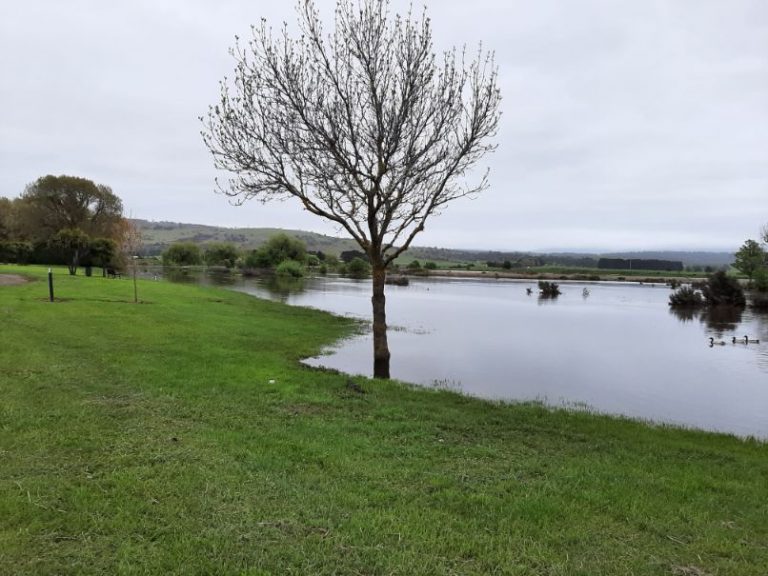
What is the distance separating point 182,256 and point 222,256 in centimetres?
759

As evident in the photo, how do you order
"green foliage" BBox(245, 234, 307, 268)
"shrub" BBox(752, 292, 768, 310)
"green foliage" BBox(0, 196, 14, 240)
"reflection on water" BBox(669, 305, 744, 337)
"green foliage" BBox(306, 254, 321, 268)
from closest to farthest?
1. "reflection on water" BBox(669, 305, 744, 337)
2. "shrub" BBox(752, 292, 768, 310)
3. "green foliage" BBox(0, 196, 14, 240)
4. "green foliage" BBox(245, 234, 307, 268)
5. "green foliage" BBox(306, 254, 321, 268)

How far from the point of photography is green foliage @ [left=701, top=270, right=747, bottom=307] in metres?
43.1

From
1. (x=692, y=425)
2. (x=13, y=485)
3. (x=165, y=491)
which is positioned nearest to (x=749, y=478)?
(x=692, y=425)

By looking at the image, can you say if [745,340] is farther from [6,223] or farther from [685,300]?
[6,223]

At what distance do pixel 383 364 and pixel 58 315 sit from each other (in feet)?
37.7

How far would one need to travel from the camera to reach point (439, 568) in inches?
137

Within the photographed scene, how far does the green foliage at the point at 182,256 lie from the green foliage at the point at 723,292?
8717 cm

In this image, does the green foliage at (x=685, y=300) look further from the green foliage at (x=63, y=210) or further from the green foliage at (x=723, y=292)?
the green foliage at (x=63, y=210)

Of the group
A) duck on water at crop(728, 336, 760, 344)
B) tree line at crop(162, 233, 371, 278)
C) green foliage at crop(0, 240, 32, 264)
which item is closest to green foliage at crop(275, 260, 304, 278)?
tree line at crop(162, 233, 371, 278)

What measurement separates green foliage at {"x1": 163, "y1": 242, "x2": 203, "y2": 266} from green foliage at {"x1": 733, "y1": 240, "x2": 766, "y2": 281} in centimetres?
8900

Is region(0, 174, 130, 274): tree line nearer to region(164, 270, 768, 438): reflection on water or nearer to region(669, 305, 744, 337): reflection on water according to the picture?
region(164, 270, 768, 438): reflection on water

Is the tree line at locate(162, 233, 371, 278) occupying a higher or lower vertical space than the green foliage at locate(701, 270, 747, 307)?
higher

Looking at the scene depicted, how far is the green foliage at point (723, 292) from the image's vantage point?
43.1 meters

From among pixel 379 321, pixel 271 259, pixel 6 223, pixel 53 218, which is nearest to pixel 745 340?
pixel 379 321
